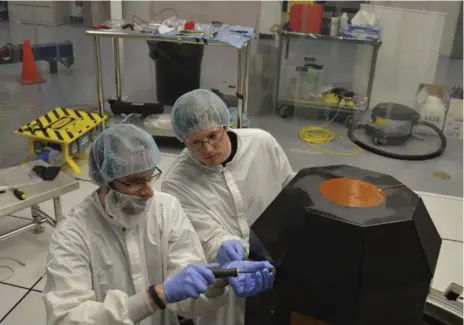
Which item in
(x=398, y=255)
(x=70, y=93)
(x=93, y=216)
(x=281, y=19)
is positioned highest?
(x=281, y=19)

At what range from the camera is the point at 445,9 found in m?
4.45

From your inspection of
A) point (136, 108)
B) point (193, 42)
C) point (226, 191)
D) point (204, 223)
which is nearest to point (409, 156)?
point (193, 42)

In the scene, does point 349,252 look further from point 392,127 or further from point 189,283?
point 392,127

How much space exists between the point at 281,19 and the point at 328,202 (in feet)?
Result: 11.0

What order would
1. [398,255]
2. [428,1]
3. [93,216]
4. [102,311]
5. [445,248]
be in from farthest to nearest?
1. [428,1]
2. [445,248]
3. [93,216]
4. [102,311]
5. [398,255]

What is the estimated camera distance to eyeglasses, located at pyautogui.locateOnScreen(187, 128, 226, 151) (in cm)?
146

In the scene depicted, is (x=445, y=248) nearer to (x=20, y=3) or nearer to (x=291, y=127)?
(x=291, y=127)

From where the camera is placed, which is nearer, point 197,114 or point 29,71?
point 197,114

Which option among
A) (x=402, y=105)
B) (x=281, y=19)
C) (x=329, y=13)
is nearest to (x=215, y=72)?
(x=281, y=19)

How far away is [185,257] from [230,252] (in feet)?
0.42

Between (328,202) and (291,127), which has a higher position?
(328,202)

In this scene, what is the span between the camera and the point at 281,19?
13.2 ft

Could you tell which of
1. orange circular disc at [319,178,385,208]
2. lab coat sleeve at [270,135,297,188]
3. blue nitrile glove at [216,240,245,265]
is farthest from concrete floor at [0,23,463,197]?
orange circular disc at [319,178,385,208]

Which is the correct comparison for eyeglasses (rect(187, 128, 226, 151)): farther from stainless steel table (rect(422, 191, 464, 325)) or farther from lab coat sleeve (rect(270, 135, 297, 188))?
stainless steel table (rect(422, 191, 464, 325))
